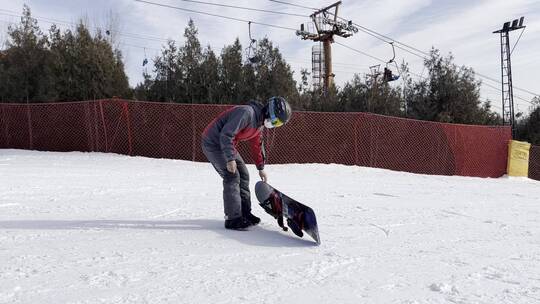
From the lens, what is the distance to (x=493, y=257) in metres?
4.06

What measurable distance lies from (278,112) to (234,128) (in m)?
0.45

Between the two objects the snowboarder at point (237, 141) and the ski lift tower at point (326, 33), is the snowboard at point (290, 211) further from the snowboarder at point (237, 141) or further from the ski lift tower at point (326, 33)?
the ski lift tower at point (326, 33)

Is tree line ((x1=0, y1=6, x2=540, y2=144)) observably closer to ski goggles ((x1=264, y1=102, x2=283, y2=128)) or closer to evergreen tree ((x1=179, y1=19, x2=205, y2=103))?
evergreen tree ((x1=179, y1=19, x2=205, y2=103))

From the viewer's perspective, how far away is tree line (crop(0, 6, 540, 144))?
17.2 metres

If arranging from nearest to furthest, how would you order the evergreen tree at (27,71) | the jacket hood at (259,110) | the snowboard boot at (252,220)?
the jacket hood at (259,110), the snowboard boot at (252,220), the evergreen tree at (27,71)

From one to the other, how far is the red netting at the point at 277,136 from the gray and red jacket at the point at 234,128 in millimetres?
7943

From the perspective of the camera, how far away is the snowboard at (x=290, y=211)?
4273mm

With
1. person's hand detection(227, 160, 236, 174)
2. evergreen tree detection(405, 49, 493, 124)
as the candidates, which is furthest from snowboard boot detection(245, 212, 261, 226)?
evergreen tree detection(405, 49, 493, 124)

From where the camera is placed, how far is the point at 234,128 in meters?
4.37

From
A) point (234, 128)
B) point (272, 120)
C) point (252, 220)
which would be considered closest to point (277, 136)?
point (252, 220)

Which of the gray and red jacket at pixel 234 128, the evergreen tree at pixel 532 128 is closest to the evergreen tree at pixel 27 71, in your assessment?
the gray and red jacket at pixel 234 128

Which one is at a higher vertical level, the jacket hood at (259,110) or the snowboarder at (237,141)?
the jacket hood at (259,110)

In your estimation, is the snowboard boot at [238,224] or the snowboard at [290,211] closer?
the snowboard at [290,211]

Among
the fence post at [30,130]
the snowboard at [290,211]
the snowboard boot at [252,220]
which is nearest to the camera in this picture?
the snowboard at [290,211]
